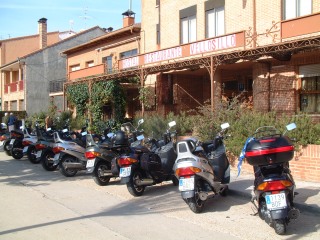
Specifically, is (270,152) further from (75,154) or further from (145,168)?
(75,154)

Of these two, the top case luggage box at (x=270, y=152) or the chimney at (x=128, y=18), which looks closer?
the top case luggage box at (x=270, y=152)

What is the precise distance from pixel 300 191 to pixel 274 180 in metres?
2.72

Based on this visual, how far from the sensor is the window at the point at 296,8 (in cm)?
1386

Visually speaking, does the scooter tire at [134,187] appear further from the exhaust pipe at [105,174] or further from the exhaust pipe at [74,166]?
the exhaust pipe at [74,166]

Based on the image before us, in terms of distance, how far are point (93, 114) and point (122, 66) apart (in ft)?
12.2

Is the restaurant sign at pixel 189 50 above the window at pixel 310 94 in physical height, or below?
above

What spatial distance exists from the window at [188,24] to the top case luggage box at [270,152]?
13498 mm

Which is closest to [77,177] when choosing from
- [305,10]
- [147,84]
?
[305,10]

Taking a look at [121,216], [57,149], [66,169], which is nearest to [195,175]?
[121,216]

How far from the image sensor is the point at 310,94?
48.2 feet

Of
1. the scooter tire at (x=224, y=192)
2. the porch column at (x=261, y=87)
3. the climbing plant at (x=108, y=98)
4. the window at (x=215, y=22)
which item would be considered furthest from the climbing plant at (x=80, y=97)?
the scooter tire at (x=224, y=192)

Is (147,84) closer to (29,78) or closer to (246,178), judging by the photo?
(246,178)

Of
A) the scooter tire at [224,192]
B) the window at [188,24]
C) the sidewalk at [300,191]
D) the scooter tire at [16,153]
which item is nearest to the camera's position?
the sidewalk at [300,191]

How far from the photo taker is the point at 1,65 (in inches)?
1597
